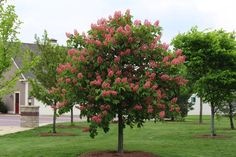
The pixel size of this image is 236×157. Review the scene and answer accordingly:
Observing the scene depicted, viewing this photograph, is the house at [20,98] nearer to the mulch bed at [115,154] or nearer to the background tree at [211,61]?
the background tree at [211,61]

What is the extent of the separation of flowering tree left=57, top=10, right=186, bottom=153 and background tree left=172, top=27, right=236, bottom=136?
6.56 meters

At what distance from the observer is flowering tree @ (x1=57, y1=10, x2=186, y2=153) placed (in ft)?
40.0

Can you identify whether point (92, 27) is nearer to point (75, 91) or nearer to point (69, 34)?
point (69, 34)

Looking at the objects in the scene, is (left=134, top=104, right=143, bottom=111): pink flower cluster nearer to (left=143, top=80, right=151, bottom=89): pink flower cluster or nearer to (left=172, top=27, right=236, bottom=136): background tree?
(left=143, top=80, right=151, bottom=89): pink flower cluster

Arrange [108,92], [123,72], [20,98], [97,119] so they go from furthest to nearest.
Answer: [20,98]
[123,72]
[97,119]
[108,92]

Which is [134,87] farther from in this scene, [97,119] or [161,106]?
[97,119]

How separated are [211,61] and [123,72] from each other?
8203 millimetres

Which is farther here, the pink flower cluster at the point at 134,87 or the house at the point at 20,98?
the house at the point at 20,98

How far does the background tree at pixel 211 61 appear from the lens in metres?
19.3

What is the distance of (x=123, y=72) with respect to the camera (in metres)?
12.7

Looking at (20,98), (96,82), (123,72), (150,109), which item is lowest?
(150,109)

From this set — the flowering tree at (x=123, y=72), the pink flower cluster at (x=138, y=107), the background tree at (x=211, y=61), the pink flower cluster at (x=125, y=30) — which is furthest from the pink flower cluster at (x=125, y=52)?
the background tree at (x=211, y=61)

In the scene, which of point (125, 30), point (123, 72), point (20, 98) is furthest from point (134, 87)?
point (20, 98)

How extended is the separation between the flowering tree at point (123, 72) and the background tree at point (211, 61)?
656cm
